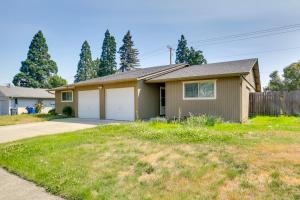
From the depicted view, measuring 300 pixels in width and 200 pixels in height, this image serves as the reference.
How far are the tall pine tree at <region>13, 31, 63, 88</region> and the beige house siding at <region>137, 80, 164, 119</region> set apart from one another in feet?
120

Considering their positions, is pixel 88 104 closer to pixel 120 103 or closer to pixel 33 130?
pixel 120 103

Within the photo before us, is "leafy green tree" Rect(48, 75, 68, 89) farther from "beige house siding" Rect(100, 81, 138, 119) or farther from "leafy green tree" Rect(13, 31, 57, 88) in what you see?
"beige house siding" Rect(100, 81, 138, 119)

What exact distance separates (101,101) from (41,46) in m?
35.2

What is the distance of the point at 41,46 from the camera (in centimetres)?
4612

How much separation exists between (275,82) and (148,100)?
1107 inches

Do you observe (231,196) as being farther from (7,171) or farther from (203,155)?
(7,171)

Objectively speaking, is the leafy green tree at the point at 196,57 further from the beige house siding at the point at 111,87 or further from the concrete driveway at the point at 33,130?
the concrete driveway at the point at 33,130

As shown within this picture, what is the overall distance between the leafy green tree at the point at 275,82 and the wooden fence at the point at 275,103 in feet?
73.2

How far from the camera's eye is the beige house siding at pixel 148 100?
14875 millimetres

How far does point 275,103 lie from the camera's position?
1491 cm

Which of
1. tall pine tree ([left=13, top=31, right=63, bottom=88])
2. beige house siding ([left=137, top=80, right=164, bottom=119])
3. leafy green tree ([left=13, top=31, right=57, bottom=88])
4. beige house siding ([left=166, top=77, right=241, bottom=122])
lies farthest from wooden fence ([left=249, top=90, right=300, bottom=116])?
leafy green tree ([left=13, top=31, right=57, bottom=88])

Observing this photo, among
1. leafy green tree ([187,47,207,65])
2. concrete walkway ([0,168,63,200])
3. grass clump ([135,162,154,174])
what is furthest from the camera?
leafy green tree ([187,47,207,65])

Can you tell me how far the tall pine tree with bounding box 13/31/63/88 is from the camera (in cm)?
4481

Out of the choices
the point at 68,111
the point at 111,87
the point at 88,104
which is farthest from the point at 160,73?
the point at 68,111
